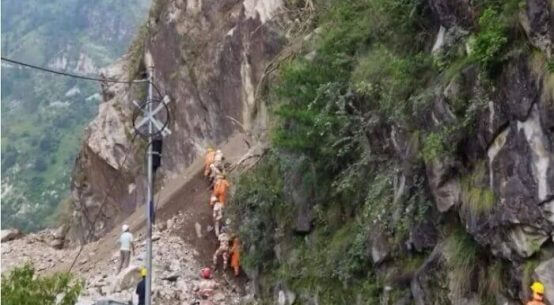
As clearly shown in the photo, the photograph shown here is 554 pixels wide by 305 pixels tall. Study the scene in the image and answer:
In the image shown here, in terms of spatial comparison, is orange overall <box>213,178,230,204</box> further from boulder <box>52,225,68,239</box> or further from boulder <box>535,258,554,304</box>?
boulder <box>52,225,68,239</box>

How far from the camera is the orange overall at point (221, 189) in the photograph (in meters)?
19.1

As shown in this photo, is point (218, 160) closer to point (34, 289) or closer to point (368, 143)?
point (368, 143)

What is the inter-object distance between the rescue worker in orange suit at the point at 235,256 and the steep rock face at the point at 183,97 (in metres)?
3.81

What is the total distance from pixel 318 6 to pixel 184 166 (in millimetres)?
11847

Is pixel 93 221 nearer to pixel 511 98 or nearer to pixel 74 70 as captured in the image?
pixel 511 98

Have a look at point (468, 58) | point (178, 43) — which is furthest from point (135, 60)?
point (468, 58)

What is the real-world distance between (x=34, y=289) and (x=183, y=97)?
17.7m

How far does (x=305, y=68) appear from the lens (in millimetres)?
13578

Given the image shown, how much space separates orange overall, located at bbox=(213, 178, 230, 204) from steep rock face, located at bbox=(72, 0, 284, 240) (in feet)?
5.72

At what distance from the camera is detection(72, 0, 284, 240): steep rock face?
2345cm

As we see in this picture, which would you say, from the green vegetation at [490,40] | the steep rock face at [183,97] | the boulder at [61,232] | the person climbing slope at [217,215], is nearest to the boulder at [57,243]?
the steep rock face at [183,97]

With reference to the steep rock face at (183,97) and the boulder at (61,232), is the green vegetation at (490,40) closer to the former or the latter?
the steep rock face at (183,97)

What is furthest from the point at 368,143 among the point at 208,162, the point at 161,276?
the point at 208,162

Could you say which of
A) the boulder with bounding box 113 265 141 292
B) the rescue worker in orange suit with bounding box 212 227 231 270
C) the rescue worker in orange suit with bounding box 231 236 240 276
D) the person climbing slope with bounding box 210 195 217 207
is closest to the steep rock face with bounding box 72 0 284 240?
the person climbing slope with bounding box 210 195 217 207
